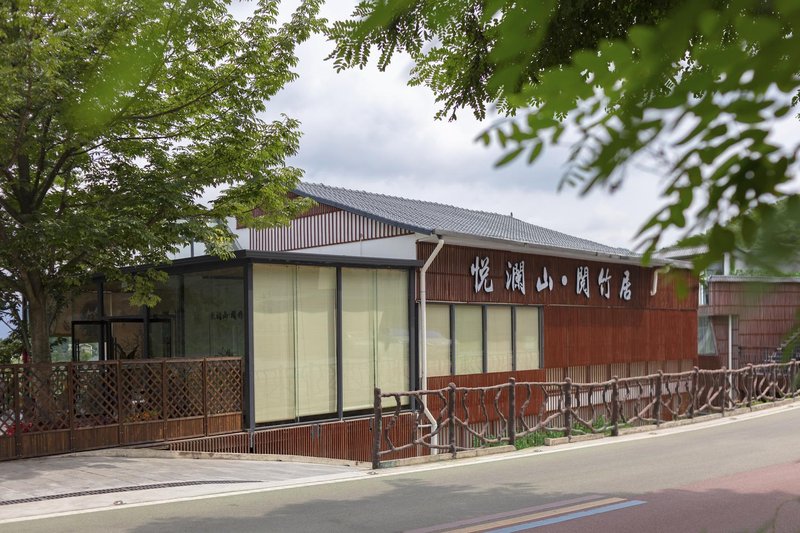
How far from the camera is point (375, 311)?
1673 cm

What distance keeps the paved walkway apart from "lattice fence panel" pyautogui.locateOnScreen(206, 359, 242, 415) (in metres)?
1.04

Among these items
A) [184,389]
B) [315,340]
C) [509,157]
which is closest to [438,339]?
[315,340]

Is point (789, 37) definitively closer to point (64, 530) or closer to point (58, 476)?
point (64, 530)

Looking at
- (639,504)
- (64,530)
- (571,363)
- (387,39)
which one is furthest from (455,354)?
(387,39)

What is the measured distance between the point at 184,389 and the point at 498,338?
785cm

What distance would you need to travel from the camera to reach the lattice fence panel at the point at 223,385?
46.6 feet

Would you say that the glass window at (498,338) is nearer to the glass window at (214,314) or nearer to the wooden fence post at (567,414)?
the wooden fence post at (567,414)

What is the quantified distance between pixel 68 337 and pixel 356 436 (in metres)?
8.37

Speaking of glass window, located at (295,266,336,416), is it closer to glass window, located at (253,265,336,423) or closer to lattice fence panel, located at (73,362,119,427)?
glass window, located at (253,265,336,423)

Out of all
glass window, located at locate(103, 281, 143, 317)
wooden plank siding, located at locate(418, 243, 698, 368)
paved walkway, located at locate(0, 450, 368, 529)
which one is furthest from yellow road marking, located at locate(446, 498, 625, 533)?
glass window, located at locate(103, 281, 143, 317)

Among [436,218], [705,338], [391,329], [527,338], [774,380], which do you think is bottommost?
[774,380]

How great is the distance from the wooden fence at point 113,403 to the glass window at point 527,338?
774cm

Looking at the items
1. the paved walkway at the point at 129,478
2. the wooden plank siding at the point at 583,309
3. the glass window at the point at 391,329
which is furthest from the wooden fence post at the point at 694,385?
the paved walkway at the point at 129,478

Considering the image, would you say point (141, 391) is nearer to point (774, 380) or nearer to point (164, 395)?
point (164, 395)
